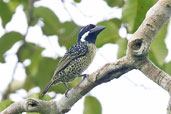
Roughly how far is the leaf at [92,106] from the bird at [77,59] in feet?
1.27

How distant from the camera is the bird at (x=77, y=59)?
4062 mm

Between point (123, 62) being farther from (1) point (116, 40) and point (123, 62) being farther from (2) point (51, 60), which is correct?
(2) point (51, 60)

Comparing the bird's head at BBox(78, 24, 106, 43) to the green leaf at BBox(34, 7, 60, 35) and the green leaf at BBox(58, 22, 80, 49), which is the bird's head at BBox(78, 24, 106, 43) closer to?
the green leaf at BBox(58, 22, 80, 49)

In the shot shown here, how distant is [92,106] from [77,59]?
2.55 ft

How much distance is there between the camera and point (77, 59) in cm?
421

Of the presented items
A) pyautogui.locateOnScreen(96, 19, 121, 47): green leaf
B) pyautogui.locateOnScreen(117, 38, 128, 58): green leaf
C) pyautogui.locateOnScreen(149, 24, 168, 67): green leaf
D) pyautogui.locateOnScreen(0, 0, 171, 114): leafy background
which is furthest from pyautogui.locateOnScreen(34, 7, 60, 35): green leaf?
pyautogui.locateOnScreen(149, 24, 168, 67): green leaf

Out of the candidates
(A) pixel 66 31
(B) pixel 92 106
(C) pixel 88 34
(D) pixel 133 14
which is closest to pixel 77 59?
(C) pixel 88 34

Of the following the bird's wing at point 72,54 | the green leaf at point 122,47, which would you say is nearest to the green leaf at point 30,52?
the bird's wing at point 72,54

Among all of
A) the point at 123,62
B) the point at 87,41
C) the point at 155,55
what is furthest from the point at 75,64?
the point at 123,62

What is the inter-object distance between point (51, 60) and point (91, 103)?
3.98ft

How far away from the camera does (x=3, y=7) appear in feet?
14.2

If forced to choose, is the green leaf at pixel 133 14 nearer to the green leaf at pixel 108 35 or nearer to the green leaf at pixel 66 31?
the green leaf at pixel 108 35

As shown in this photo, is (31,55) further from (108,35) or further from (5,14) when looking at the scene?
(108,35)

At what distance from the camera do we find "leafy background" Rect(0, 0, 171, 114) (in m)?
3.32
